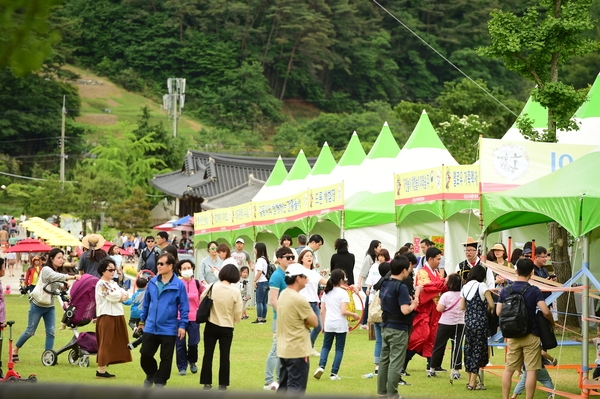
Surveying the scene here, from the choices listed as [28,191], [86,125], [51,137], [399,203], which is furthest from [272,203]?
[86,125]

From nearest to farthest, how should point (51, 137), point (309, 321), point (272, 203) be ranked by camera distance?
1. point (309, 321)
2. point (272, 203)
3. point (51, 137)

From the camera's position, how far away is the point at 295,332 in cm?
926

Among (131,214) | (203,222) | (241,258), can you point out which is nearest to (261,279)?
(241,258)

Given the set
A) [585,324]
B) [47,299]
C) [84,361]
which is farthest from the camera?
[84,361]

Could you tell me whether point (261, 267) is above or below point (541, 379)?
above

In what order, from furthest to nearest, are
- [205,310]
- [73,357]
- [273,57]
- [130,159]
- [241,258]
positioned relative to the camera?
[273,57], [130,159], [241,258], [73,357], [205,310]

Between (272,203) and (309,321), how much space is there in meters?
16.5

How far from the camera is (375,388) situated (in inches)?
449

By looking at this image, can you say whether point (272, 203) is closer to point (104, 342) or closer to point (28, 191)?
point (104, 342)

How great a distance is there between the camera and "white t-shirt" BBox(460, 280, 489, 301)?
10.9 meters

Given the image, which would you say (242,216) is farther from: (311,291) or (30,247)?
(311,291)

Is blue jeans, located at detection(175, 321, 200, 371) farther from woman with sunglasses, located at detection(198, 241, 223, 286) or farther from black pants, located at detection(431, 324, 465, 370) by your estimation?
woman with sunglasses, located at detection(198, 241, 223, 286)

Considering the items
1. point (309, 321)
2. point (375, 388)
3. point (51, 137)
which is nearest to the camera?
point (309, 321)

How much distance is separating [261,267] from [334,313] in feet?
24.1
